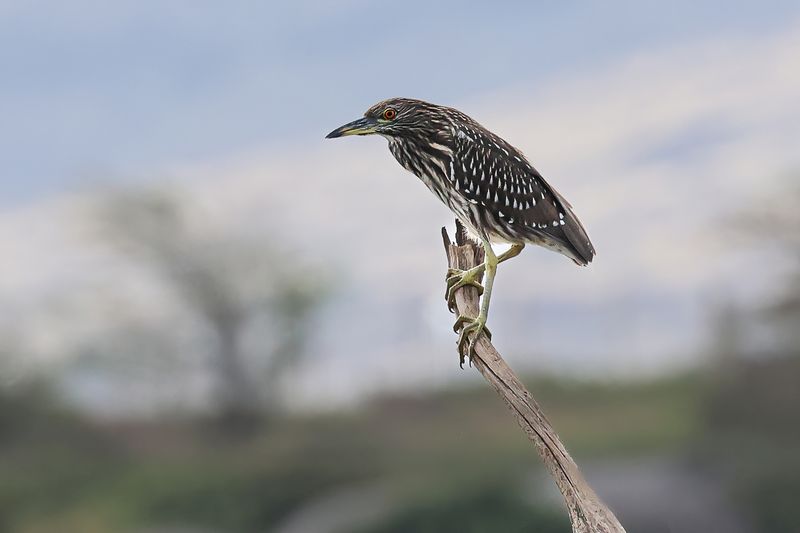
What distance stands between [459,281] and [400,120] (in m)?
0.63

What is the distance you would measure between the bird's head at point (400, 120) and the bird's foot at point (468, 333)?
0.70 meters

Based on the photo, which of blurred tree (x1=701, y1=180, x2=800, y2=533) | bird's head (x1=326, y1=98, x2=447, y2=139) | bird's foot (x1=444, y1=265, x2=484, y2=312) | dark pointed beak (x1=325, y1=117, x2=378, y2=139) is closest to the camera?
dark pointed beak (x1=325, y1=117, x2=378, y2=139)

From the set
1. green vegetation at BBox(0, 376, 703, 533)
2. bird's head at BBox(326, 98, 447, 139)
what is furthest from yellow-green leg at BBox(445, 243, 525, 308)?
green vegetation at BBox(0, 376, 703, 533)

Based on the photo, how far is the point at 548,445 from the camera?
11.1 feet

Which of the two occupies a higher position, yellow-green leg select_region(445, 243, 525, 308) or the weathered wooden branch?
yellow-green leg select_region(445, 243, 525, 308)

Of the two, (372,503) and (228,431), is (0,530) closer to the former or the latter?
(228,431)

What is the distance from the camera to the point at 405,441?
44.8 feet

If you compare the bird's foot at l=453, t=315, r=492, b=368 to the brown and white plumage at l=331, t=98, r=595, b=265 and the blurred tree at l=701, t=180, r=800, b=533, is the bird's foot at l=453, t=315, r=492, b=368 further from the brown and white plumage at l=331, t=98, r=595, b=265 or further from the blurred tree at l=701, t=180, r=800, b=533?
the blurred tree at l=701, t=180, r=800, b=533

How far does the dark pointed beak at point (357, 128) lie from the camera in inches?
138

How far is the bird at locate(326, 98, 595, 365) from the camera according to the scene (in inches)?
143

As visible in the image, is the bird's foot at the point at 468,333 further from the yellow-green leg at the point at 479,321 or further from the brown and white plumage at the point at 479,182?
the brown and white plumage at the point at 479,182

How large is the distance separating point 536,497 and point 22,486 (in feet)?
23.5

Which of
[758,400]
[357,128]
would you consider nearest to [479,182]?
[357,128]

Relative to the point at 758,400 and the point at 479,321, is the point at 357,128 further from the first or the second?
the point at 758,400
